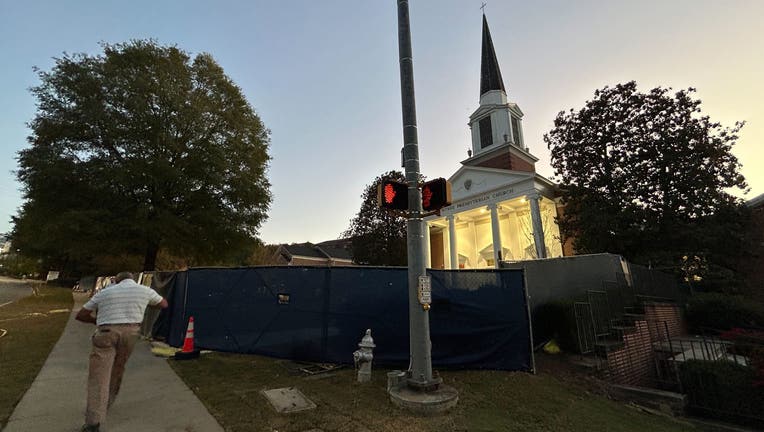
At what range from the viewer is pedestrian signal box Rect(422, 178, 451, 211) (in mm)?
4996

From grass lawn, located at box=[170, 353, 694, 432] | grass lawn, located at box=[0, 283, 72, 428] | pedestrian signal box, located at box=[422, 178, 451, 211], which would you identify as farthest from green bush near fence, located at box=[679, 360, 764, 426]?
grass lawn, located at box=[0, 283, 72, 428]

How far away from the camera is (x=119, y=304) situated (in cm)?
399

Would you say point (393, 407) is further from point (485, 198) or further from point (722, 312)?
point (485, 198)

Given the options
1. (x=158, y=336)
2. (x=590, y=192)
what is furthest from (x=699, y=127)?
(x=158, y=336)

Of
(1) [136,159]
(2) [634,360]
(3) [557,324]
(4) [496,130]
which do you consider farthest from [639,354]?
(4) [496,130]

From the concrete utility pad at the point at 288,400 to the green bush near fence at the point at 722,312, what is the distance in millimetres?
10546

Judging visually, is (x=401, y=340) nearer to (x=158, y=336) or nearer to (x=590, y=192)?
(x=158, y=336)

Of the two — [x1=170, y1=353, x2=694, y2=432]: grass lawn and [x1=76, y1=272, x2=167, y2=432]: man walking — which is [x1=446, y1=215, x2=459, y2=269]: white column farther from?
[x1=76, y1=272, x2=167, y2=432]: man walking

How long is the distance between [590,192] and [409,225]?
17.2 meters

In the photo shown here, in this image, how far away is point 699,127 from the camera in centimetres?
1617

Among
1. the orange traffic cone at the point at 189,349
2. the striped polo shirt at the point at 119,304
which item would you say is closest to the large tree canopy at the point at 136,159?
the orange traffic cone at the point at 189,349

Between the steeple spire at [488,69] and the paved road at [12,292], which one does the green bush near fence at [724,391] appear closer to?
the paved road at [12,292]

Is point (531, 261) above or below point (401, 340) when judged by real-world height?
above

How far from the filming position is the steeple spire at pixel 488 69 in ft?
105
